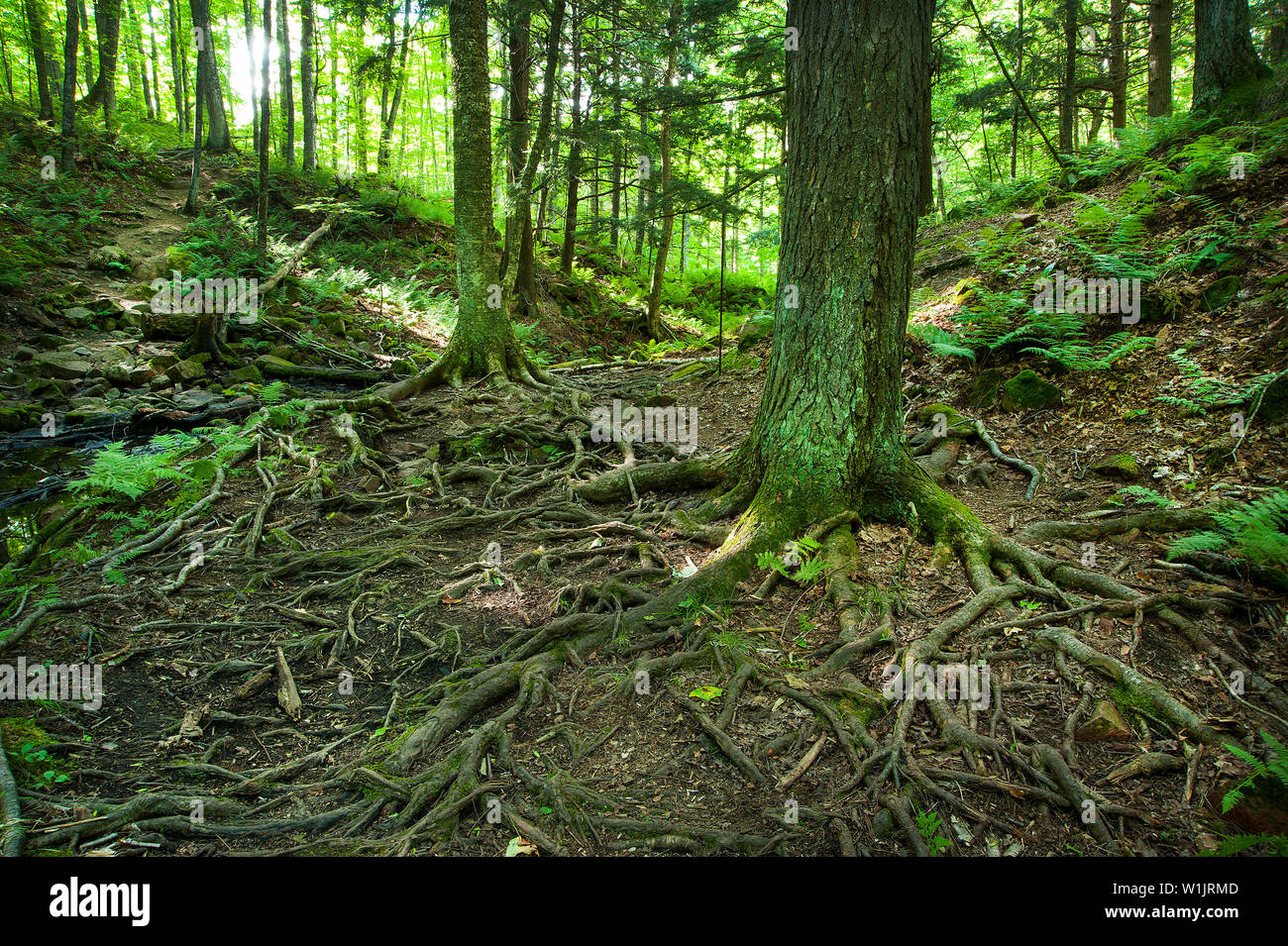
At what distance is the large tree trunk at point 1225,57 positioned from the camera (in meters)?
7.98

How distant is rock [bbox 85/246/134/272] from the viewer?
1282 centimetres

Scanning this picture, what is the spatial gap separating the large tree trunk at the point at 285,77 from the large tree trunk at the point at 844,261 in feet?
76.2

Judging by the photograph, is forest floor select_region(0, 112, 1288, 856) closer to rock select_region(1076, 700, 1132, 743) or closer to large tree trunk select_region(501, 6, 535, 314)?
rock select_region(1076, 700, 1132, 743)

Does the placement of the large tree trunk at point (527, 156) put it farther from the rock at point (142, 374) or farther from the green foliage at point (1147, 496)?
the green foliage at point (1147, 496)

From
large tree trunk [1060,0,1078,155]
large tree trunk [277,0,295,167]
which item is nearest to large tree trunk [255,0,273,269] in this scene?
large tree trunk [277,0,295,167]

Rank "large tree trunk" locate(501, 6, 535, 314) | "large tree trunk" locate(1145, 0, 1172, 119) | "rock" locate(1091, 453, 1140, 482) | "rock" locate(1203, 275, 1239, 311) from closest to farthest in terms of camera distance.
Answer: "rock" locate(1091, 453, 1140, 482), "rock" locate(1203, 275, 1239, 311), "large tree trunk" locate(1145, 0, 1172, 119), "large tree trunk" locate(501, 6, 535, 314)

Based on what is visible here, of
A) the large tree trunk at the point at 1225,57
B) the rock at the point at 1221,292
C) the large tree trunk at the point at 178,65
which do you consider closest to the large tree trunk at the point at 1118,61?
the large tree trunk at the point at 1225,57

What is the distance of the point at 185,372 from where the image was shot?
10180 mm

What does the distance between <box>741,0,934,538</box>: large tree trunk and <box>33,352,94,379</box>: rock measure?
11403 mm

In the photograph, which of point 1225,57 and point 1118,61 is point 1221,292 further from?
point 1118,61

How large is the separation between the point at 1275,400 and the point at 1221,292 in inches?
69.4

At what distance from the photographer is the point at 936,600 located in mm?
4043

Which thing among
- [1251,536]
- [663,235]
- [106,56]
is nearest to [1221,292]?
[1251,536]

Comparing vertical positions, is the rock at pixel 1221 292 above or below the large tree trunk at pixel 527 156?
below
